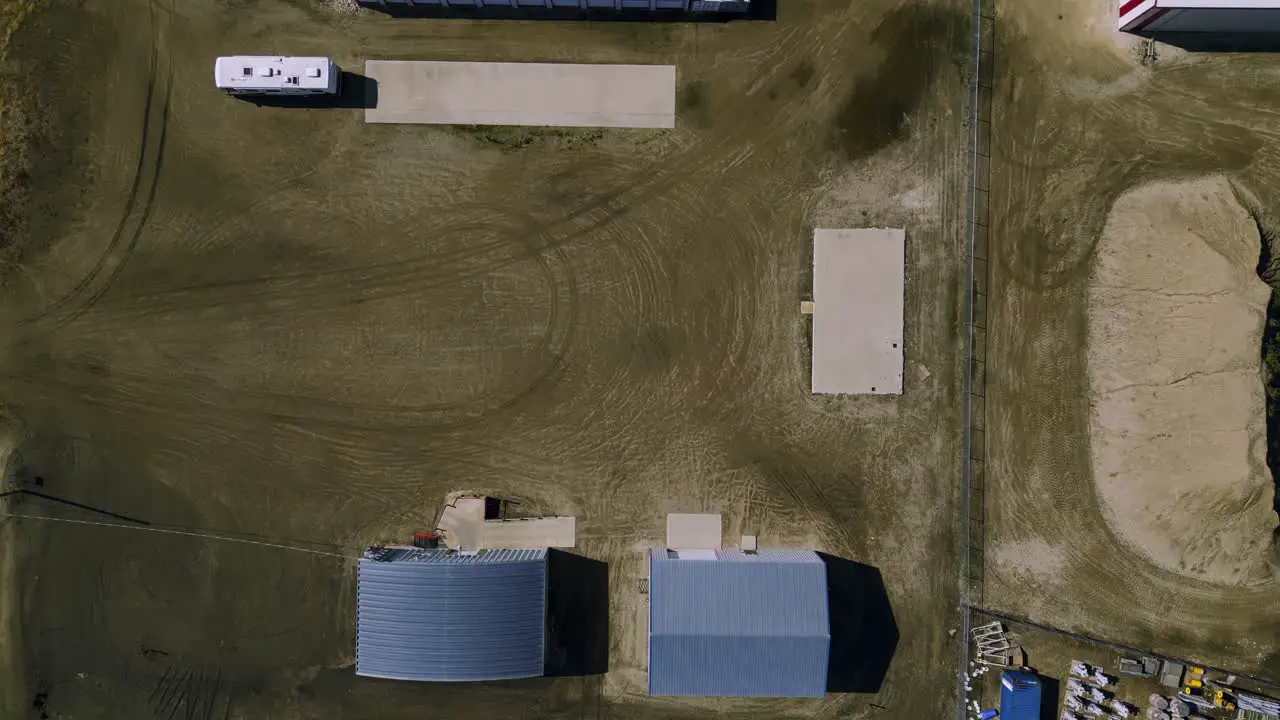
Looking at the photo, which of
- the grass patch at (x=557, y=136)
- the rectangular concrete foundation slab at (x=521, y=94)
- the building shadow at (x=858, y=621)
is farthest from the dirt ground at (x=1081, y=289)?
the grass patch at (x=557, y=136)

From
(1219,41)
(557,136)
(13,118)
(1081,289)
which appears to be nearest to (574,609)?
(557,136)

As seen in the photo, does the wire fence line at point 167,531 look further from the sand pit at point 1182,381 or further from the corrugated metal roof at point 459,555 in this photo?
the sand pit at point 1182,381

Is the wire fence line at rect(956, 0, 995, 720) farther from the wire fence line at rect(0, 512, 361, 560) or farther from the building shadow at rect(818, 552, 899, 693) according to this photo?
the wire fence line at rect(0, 512, 361, 560)

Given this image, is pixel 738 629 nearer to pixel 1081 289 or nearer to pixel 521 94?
pixel 1081 289

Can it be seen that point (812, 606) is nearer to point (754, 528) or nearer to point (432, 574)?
point (754, 528)

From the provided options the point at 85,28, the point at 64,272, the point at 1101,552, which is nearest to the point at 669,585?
the point at 1101,552

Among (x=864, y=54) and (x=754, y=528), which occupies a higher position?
(x=864, y=54)

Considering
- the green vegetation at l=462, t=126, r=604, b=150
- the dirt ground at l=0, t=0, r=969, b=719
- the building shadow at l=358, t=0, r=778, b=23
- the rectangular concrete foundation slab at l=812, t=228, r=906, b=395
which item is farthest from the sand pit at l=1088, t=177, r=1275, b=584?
the green vegetation at l=462, t=126, r=604, b=150
